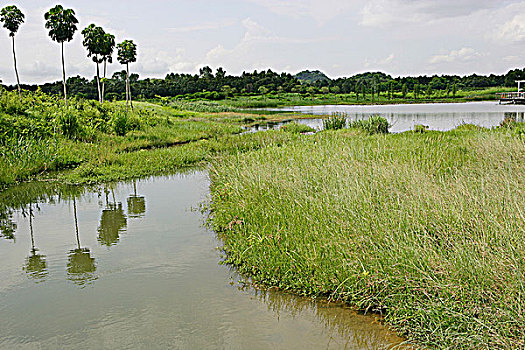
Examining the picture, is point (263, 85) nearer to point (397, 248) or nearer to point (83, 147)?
point (83, 147)

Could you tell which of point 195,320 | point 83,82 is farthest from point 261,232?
point 83,82

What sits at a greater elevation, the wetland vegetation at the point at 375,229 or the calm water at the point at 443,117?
the calm water at the point at 443,117

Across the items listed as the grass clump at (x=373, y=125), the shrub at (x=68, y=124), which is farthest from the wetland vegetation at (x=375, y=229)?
the grass clump at (x=373, y=125)

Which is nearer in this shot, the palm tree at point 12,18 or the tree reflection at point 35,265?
the tree reflection at point 35,265

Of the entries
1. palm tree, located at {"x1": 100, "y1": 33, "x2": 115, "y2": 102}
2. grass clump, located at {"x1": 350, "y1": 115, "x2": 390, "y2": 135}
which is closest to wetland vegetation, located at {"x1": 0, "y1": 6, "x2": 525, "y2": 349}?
grass clump, located at {"x1": 350, "y1": 115, "x2": 390, "y2": 135}

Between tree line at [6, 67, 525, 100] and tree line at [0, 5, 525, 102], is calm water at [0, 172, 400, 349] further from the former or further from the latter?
tree line at [6, 67, 525, 100]

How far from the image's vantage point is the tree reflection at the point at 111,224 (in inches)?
Answer: 310

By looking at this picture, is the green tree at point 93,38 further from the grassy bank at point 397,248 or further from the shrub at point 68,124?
the grassy bank at point 397,248

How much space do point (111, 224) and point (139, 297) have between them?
11.9 feet

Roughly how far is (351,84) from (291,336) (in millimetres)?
113023

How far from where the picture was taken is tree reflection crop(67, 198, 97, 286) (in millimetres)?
6172

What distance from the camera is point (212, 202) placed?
32.6 feet

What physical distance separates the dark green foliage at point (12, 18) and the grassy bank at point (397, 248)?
80.8 ft

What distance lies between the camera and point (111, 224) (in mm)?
8805
